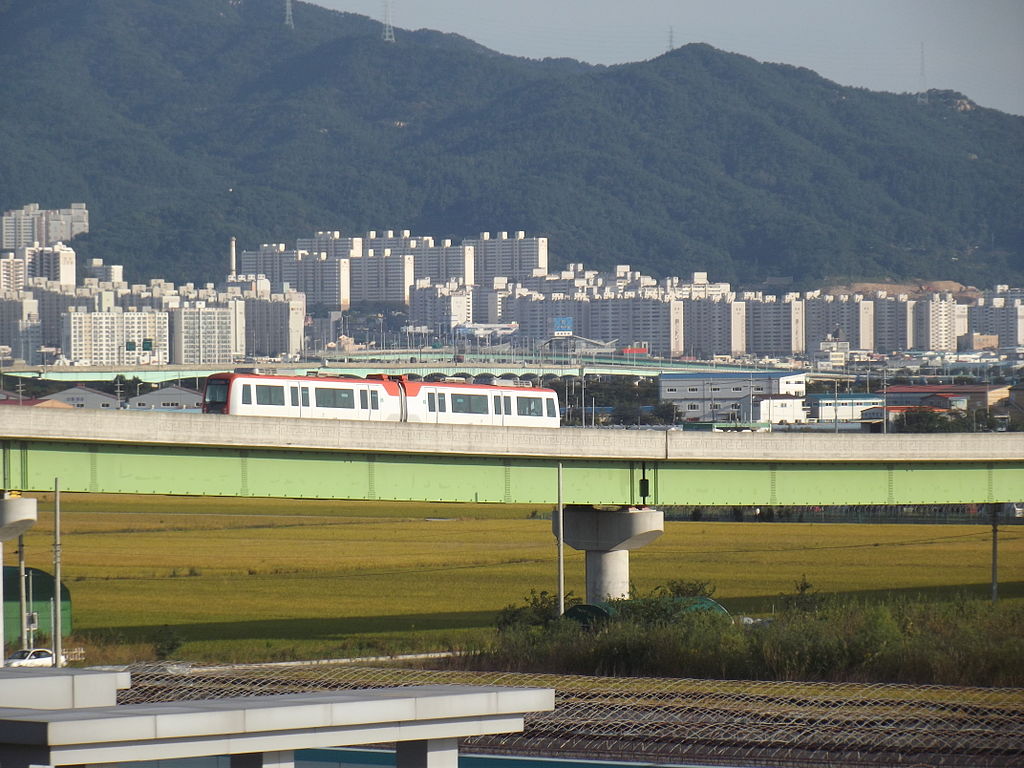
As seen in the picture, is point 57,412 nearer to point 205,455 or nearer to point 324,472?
point 205,455

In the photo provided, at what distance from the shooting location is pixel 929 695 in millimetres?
28969

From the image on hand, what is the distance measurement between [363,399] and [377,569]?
43.0 ft

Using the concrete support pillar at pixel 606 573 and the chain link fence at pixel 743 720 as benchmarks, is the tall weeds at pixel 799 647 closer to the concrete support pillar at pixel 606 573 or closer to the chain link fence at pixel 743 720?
the chain link fence at pixel 743 720

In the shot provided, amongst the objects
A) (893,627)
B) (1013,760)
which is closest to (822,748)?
(1013,760)

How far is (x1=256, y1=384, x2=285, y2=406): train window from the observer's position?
5147cm

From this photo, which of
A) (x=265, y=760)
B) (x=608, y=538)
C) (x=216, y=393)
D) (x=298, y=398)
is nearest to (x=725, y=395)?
(x=298, y=398)

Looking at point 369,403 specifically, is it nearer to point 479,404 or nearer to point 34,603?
point 479,404

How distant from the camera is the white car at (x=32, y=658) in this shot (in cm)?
3762

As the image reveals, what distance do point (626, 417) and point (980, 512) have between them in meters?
68.9

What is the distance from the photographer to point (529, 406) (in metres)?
57.8

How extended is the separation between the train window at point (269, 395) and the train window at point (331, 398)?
3.72 feet

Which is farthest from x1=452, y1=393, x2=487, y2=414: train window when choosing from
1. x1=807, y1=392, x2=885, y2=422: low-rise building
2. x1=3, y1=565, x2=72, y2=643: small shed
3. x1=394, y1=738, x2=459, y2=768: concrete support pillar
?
x1=807, y1=392, x2=885, y2=422: low-rise building

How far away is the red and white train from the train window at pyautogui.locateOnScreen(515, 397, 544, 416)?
4cm

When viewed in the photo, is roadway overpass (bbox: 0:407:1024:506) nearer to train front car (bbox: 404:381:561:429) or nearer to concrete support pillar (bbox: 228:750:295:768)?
train front car (bbox: 404:381:561:429)
